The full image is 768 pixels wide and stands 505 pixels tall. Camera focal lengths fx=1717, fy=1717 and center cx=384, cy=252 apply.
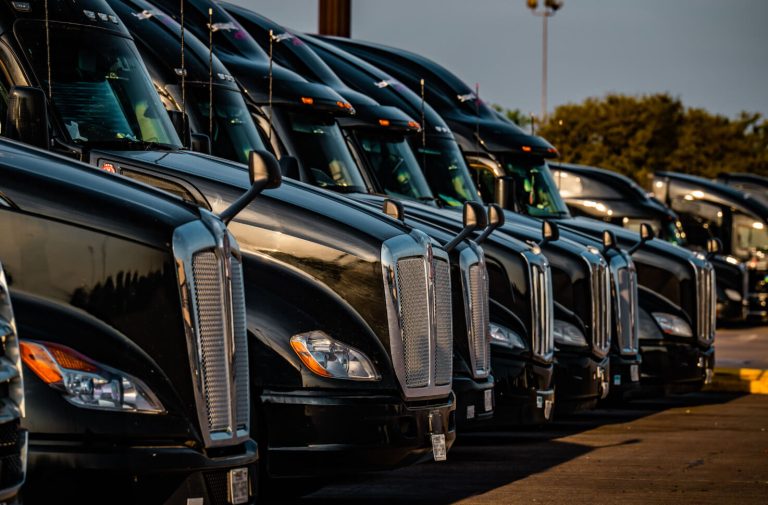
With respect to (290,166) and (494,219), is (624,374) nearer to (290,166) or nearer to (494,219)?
(494,219)

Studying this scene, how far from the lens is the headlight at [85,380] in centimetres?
655

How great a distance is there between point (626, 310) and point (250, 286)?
304 inches

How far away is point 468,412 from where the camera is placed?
11.0 m

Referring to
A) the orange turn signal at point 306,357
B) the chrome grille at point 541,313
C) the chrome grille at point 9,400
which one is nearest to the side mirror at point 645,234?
the chrome grille at point 541,313

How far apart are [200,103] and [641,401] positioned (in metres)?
7.57

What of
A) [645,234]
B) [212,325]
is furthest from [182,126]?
[645,234]

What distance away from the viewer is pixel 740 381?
20.4 m

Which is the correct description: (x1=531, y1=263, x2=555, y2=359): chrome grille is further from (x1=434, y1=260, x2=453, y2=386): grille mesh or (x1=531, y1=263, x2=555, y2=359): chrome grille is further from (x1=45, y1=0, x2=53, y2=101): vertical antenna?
(x1=45, y1=0, x2=53, y2=101): vertical antenna

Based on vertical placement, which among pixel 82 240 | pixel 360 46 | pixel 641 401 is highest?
pixel 360 46

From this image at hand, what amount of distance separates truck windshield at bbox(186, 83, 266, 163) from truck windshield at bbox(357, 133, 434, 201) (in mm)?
2435

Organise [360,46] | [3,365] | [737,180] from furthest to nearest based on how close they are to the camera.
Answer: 1. [737,180]
2. [360,46]
3. [3,365]

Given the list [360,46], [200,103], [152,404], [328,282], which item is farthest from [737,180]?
[152,404]

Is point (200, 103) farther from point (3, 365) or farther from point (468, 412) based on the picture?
point (3, 365)

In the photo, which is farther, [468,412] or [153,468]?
[468,412]
